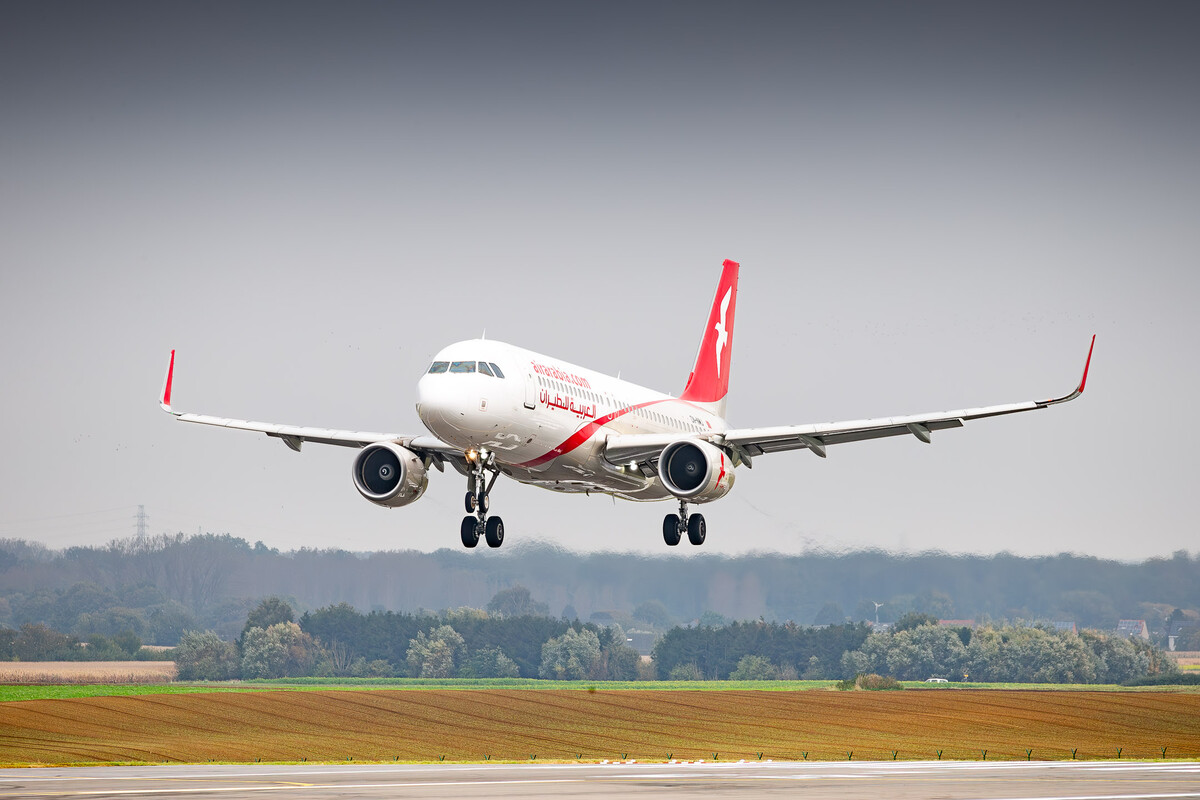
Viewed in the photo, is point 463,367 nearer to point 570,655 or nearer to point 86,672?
point 86,672

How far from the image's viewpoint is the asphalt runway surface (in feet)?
120

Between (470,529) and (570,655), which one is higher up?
(470,529)

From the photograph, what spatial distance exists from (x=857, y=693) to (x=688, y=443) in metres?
53.6

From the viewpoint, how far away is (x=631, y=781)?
42750mm

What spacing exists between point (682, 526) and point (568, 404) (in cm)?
919

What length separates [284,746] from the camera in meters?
71.8

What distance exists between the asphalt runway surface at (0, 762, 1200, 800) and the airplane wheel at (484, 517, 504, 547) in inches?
294

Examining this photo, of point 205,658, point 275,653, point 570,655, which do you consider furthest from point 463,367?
point 275,653

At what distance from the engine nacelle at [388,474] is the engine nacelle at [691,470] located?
27.6 ft

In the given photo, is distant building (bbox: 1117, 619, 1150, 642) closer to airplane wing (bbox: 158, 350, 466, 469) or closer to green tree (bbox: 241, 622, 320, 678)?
green tree (bbox: 241, 622, 320, 678)

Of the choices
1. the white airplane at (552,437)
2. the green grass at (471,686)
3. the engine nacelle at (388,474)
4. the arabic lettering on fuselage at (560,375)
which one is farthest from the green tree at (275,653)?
the arabic lettering on fuselage at (560,375)

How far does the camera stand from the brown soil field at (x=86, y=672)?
108m

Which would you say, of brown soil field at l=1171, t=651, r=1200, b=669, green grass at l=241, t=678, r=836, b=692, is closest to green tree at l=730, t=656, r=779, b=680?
green grass at l=241, t=678, r=836, b=692

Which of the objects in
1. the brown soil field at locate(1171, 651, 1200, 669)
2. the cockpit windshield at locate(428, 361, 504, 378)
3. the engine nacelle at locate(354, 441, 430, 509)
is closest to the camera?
the cockpit windshield at locate(428, 361, 504, 378)
